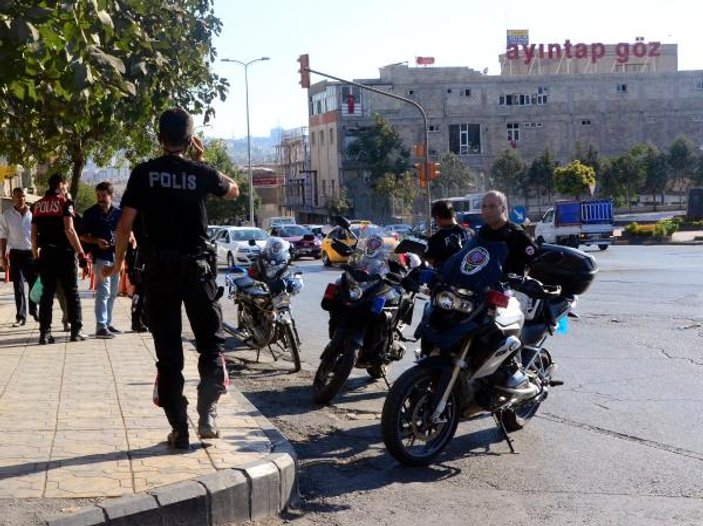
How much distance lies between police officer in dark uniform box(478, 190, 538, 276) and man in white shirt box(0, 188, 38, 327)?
28.5 feet

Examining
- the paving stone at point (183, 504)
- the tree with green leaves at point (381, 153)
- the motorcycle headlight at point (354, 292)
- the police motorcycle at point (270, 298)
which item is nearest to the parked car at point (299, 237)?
the police motorcycle at point (270, 298)

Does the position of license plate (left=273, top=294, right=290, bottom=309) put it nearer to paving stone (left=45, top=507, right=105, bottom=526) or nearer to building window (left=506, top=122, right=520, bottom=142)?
paving stone (left=45, top=507, right=105, bottom=526)

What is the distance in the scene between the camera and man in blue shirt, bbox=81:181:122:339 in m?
12.2

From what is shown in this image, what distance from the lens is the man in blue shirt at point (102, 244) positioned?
12250 millimetres

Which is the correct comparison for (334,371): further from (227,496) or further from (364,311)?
(227,496)

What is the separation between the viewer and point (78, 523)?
15.7ft

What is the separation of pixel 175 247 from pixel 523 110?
83.6 meters

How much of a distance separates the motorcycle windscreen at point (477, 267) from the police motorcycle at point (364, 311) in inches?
47.8

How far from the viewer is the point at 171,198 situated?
6098 mm

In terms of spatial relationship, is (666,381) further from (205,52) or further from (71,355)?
(205,52)

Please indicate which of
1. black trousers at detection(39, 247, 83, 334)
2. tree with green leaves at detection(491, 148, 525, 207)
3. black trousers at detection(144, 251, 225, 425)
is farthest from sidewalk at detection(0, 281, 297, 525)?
tree with green leaves at detection(491, 148, 525, 207)

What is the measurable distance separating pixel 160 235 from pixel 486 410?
235 centimetres

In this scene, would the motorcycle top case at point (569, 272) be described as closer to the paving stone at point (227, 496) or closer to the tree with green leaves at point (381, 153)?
the paving stone at point (227, 496)

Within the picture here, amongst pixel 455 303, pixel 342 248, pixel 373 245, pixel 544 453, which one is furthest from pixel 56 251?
pixel 544 453
